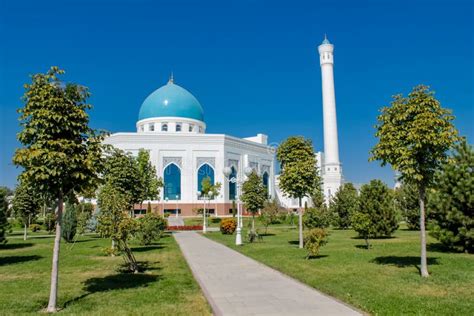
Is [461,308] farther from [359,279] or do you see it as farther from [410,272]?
[410,272]

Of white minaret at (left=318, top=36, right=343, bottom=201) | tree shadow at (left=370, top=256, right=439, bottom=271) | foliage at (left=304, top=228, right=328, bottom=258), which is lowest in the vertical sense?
tree shadow at (left=370, top=256, right=439, bottom=271)

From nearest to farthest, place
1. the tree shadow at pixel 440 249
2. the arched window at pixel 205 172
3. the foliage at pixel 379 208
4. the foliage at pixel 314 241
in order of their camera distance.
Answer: the foliage at pixel 314 241 < the tree shadow at pixel 440 249 < the foliage at pixel 379 208 < the arched window at pixel 205 172

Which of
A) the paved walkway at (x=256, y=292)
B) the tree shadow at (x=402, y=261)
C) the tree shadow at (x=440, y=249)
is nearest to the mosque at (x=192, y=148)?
the tree shadow at (x=440, y=249)

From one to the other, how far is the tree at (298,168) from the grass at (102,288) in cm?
653

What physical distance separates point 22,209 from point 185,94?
48.6 m

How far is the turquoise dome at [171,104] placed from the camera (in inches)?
2734

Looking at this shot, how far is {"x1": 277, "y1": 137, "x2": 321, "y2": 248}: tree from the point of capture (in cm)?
1889

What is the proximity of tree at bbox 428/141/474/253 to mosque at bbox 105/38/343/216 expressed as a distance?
1686 inches

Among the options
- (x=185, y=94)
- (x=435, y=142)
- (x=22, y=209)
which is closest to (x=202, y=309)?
(x=435, y=142)

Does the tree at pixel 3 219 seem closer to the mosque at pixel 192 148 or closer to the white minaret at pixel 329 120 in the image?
the mosque at pixel 192 148

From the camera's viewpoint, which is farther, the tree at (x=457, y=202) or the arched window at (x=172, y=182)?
the arched window at (x=172, y=182)

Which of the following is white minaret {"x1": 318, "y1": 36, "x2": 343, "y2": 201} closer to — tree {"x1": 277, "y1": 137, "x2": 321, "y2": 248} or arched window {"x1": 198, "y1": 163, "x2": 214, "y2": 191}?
arched window {"x1": 198, "y1": 163, "x2": 214, "y2": 191}

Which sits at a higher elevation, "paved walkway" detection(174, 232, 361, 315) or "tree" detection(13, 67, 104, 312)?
"tree" detection(13, 67, 104, 312)

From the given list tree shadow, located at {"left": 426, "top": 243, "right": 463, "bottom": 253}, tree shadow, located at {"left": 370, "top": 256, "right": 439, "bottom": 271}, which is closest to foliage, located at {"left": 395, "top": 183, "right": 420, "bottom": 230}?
tree shadow, located at {"left": 426, "top": 243, "right": 463, "bottom": 253}
